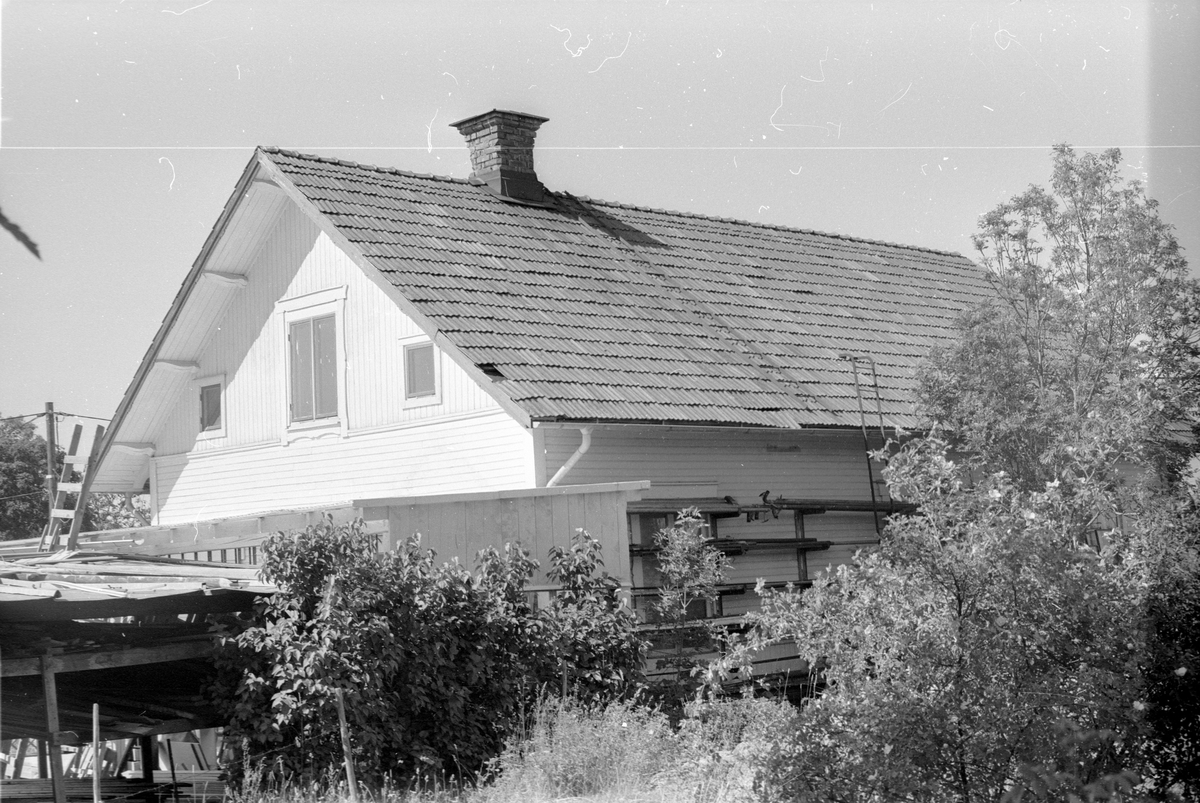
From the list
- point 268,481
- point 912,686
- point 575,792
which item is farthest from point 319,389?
point 912,686

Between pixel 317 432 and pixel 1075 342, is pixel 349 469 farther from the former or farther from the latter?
pixel 1075 342

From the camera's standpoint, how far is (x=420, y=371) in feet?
54.8

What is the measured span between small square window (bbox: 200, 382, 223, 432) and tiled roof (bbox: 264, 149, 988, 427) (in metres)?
3.75

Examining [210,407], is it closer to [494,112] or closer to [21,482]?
[494,112]

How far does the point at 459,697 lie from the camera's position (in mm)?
11336

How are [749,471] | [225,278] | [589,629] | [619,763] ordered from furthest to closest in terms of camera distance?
[225,278], [749,471], [589,629], [619,763]

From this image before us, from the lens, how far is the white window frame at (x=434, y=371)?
53.7ft

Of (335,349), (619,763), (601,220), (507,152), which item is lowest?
(619,763)

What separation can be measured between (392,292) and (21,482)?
3054 cm

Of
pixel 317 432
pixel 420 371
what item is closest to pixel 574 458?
pixel 420 371

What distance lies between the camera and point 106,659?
10.7 meters

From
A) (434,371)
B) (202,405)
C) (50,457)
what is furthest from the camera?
(50,457)

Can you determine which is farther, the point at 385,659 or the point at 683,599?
the point at 683,599

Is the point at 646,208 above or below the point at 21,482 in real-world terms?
above
